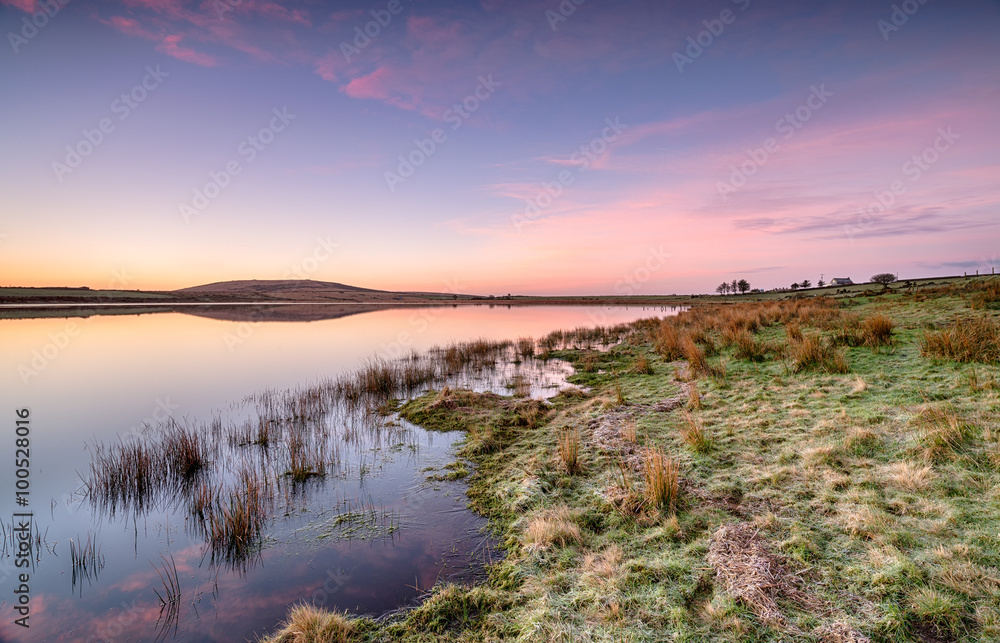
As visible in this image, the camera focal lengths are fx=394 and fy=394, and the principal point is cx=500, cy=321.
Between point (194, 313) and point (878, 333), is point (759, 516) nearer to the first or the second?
point (878, 333)

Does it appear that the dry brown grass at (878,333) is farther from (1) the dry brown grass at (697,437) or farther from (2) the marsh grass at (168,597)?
(2) the marsh grass at (168,597)

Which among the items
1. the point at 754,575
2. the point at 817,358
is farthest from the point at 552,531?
the point at 817,358

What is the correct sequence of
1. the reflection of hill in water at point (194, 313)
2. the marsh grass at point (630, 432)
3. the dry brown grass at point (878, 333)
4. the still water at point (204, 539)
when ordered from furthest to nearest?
the reflection of hill in water at point (194, 313) → the dry brown grass at point (878, 333) → the marsh grass at point (630, 432) → the still water at point (204, 539)

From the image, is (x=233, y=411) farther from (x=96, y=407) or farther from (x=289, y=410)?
(x=96, y=407)

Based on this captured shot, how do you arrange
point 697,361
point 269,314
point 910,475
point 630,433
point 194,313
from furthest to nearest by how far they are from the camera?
point 194,313 < point 269,314 < point 697,361 < point 630,433 < point 910,475

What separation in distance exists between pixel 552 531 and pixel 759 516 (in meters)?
2.66

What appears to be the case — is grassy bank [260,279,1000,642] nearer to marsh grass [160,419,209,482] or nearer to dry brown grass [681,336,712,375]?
dry brown grass [681,336,712,375]

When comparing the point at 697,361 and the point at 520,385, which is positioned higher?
the point at 697,361

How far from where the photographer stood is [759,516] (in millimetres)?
5047

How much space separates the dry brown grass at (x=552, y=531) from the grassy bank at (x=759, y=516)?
0.02 meters

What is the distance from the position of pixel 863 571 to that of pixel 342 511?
23.9 feet

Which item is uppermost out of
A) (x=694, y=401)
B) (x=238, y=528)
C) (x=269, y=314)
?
(x=269, y=314)

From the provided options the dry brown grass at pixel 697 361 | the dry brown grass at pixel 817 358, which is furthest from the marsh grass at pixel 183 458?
the dry brown grass at pixel 817 358

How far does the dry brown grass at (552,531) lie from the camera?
17.6 ft
